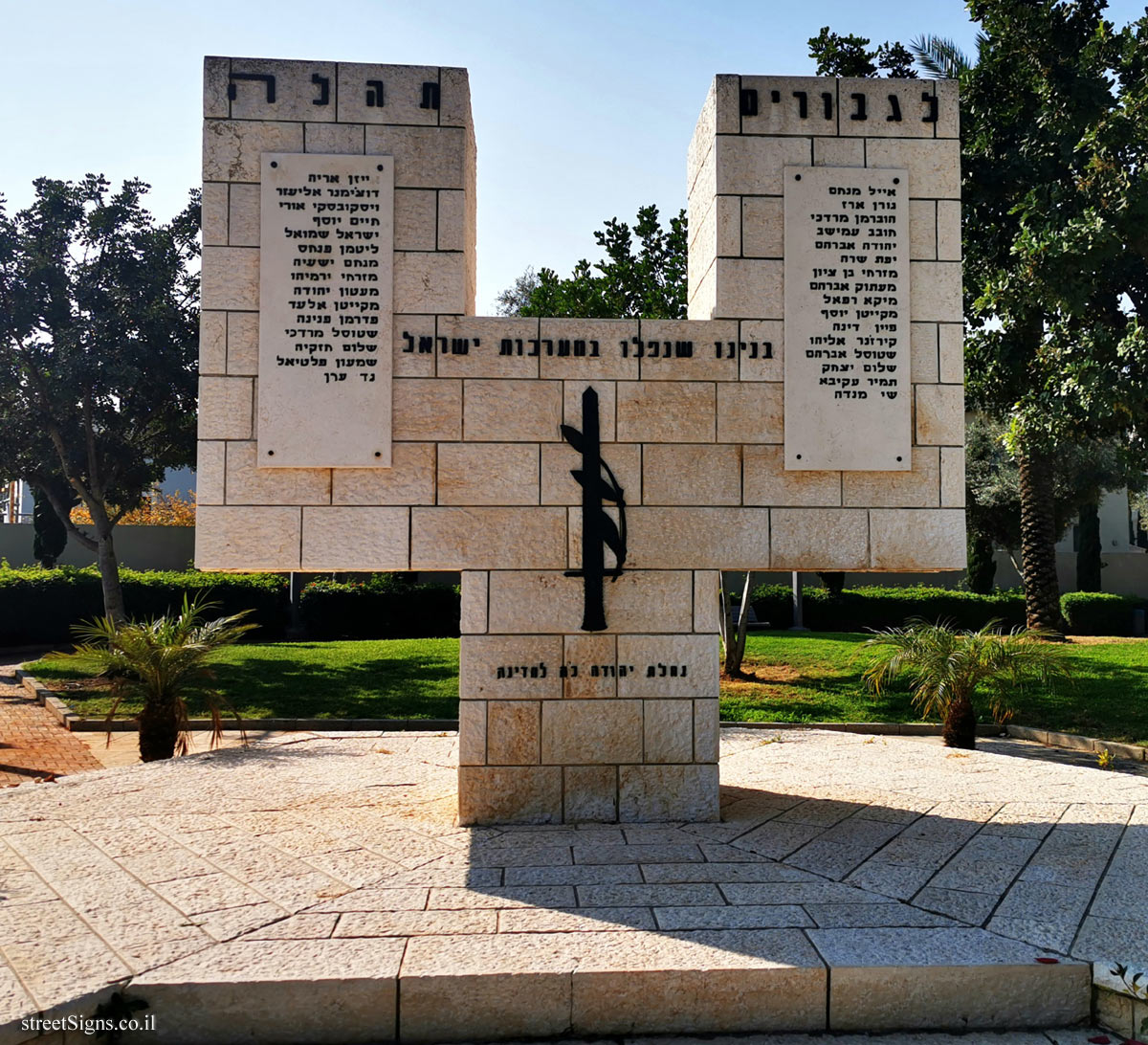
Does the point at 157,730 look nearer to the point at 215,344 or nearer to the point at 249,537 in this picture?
the point at 249,537

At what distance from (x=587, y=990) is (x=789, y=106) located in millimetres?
5055

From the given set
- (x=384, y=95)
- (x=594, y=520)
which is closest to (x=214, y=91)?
(x=384, y=95)

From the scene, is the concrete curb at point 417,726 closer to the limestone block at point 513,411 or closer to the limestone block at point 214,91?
the limestone block at point 513,411

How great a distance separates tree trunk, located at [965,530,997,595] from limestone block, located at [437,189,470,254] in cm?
2247

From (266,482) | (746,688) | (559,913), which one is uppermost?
(266,482)

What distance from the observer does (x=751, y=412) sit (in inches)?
233

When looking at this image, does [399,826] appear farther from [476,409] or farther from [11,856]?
[476,409]

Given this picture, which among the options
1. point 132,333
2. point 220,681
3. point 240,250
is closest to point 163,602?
point 132,333

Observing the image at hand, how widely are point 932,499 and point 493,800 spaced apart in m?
3.21

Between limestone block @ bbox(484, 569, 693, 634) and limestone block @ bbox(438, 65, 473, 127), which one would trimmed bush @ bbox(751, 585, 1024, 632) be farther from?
limestone block @ bbox(438, 65, 473, 127)

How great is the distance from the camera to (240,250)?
5.80 m

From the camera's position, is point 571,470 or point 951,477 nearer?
point 571,470

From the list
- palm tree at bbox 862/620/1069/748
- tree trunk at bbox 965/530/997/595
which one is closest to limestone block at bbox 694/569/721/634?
palm tree at bbox 862/620/1069/748

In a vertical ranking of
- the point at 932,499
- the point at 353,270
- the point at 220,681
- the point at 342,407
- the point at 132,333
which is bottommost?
the point at 220,681
